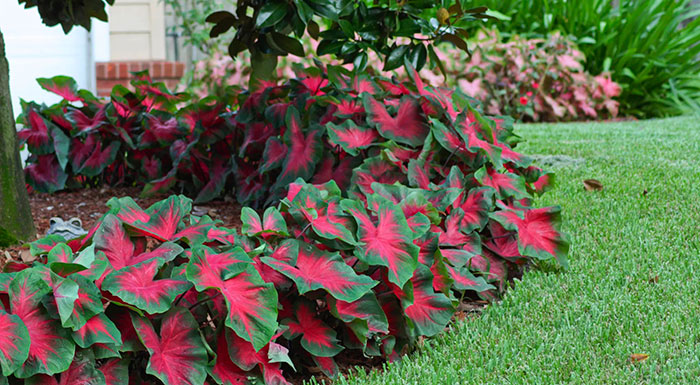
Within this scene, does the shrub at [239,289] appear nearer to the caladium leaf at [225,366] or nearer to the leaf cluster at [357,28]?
the caladium leaf at [225,366]

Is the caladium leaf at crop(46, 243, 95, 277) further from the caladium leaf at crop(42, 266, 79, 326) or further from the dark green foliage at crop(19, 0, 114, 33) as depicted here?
the dark green foliage at crop(19, 0, 114, 33)

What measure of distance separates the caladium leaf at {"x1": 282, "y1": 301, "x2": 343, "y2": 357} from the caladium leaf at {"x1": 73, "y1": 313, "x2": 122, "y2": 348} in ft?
1.42

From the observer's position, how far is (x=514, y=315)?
200cm

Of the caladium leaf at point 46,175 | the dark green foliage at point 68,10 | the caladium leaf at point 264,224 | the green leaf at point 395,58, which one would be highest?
the dark green foliage at point 68,10

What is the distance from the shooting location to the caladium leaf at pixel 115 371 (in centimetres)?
144

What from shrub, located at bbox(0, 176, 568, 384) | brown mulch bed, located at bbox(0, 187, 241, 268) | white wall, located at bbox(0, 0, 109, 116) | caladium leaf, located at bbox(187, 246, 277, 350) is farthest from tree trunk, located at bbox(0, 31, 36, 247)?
white wall, located at bbox(0, 0, 109, 116)

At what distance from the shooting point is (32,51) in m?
4.78

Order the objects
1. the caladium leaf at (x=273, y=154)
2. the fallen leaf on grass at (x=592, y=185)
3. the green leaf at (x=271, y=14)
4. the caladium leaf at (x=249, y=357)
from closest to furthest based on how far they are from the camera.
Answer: the caladium leaf at (x=249, y=357) → the green leaf at (x=271, y=14) → the caladium leaf at (x=273, y=154) → the fallen leaf on grass at (x=592, y=185)

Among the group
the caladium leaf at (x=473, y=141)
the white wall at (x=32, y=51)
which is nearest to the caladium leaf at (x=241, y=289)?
the caladium leaf at (x=473, y=141)

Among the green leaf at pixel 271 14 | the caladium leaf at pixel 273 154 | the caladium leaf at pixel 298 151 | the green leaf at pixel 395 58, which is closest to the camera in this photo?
the green leaf at pixel 271 14

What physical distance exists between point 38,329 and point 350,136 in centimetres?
139

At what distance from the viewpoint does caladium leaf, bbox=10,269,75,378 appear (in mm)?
1312

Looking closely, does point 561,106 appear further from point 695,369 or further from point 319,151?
point 695,369

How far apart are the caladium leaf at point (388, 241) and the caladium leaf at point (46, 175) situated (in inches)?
80.3
